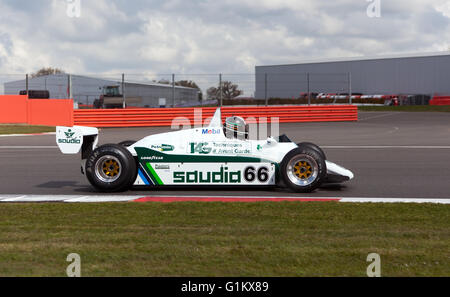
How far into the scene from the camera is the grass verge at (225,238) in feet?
16.8

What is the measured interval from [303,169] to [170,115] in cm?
2025

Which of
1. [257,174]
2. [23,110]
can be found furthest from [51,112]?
[257,174]

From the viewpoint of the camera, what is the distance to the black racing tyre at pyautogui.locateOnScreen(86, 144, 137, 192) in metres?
9.16

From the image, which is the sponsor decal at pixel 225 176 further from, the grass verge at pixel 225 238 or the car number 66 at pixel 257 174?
the grass verge at pixel 225 238

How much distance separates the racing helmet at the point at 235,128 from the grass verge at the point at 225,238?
5.67ft

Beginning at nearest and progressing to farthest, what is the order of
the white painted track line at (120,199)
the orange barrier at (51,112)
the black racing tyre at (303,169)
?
the white painted track line at (120,199)
the black racing tyre at (303,169)
the orange barrier at (51,112)

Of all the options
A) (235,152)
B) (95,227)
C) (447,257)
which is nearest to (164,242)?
(95,227)

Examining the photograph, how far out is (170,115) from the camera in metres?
29.0

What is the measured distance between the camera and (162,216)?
7.27 meters

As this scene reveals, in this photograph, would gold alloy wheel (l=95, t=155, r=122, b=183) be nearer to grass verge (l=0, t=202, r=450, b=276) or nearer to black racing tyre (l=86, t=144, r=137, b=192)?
black racing tyre (l=86, t=144, r=137, b=192)

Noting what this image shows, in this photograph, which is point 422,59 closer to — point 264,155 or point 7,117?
point 7,117

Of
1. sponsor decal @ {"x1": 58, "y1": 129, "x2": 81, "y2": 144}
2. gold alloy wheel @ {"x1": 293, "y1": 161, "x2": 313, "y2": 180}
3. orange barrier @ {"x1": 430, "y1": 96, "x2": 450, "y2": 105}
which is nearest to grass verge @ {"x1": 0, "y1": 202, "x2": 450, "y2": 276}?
gold alloy wheel @ {"x1": 293, "y1": 161, "x2": 313, "y2": 180}

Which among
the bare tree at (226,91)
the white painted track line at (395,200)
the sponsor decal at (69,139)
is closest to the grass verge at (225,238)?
the white painted track line at (395,200)
